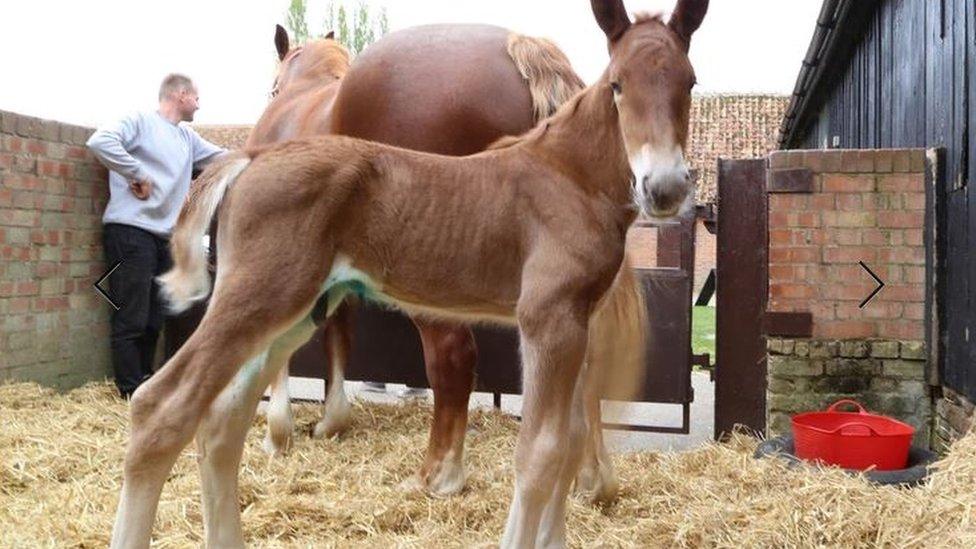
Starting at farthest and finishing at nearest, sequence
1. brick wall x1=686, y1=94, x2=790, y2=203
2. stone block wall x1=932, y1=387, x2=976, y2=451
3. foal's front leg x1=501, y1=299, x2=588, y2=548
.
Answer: brick wall x1=686, y1=94, x2=790, y2=203, stone block wall x1=932, y1=387, x2=976, y2=451, foal's front leg x1=501, y1=299, x2=588, y2=548

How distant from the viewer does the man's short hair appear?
5617 mm

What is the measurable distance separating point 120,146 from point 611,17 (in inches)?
147

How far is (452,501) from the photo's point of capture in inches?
140

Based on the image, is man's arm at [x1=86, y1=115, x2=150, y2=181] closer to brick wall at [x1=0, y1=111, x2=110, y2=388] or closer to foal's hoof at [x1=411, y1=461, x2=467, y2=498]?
brick wall at [x1=0, y1=111, x2=110, y2=388]

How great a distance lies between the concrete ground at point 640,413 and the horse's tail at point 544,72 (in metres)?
1.32

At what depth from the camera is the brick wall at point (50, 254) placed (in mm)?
5375

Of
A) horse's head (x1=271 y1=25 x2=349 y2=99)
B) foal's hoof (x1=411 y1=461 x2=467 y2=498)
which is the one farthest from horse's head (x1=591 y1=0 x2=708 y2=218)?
horse's head (x1=271 y1=25 x2=349 y2=99)

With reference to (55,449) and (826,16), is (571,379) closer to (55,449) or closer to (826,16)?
(55,449)

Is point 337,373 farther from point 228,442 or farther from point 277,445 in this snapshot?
point 228,442

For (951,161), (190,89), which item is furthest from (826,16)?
(190,89)

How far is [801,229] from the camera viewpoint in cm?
454

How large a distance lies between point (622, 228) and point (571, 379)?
1.67 ft

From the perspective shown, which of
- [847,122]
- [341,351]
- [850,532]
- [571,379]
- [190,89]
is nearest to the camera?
[571,379]

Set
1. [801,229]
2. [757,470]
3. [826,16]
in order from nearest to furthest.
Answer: [757,470] < [801,229] < [826,16]
